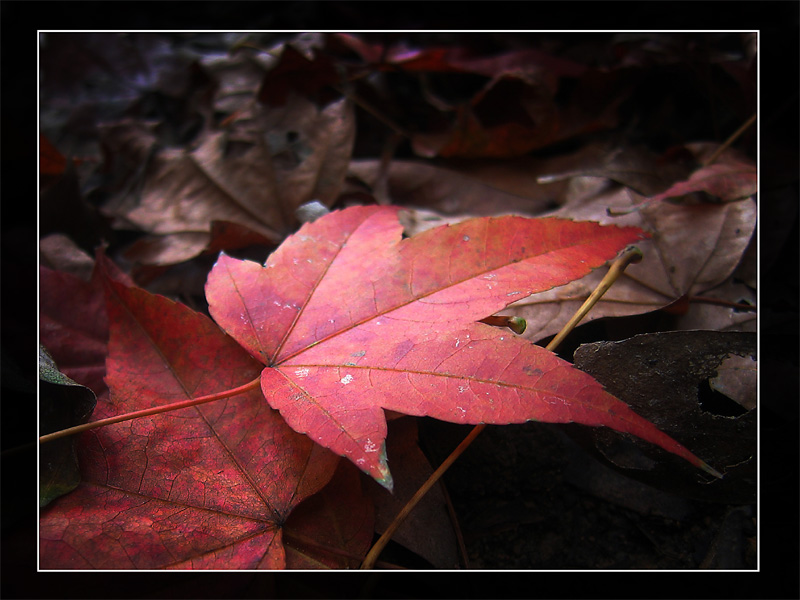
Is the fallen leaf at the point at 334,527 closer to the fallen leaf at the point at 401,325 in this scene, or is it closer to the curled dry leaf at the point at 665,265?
the fallen leaf at the point at 401,325

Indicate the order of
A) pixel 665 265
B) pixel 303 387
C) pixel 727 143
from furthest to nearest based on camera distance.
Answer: pixel 727 143
pixel 665 265
pixel 303 387

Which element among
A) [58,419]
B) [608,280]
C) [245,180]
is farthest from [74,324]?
[608,280]

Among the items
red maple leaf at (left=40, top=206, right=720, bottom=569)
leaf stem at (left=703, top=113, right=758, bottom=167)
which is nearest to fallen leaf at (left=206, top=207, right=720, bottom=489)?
red maple leaf at (left=40, top=206, right=720, bottom=569)

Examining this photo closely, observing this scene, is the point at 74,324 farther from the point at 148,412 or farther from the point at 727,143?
the point at 727,143

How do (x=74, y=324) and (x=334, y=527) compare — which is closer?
(x=334, y=527)

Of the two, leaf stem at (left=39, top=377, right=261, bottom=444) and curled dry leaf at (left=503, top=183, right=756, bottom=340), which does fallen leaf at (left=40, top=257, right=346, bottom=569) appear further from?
curled dry leaf at (left=503, top=183, right=756, bottom=340)
